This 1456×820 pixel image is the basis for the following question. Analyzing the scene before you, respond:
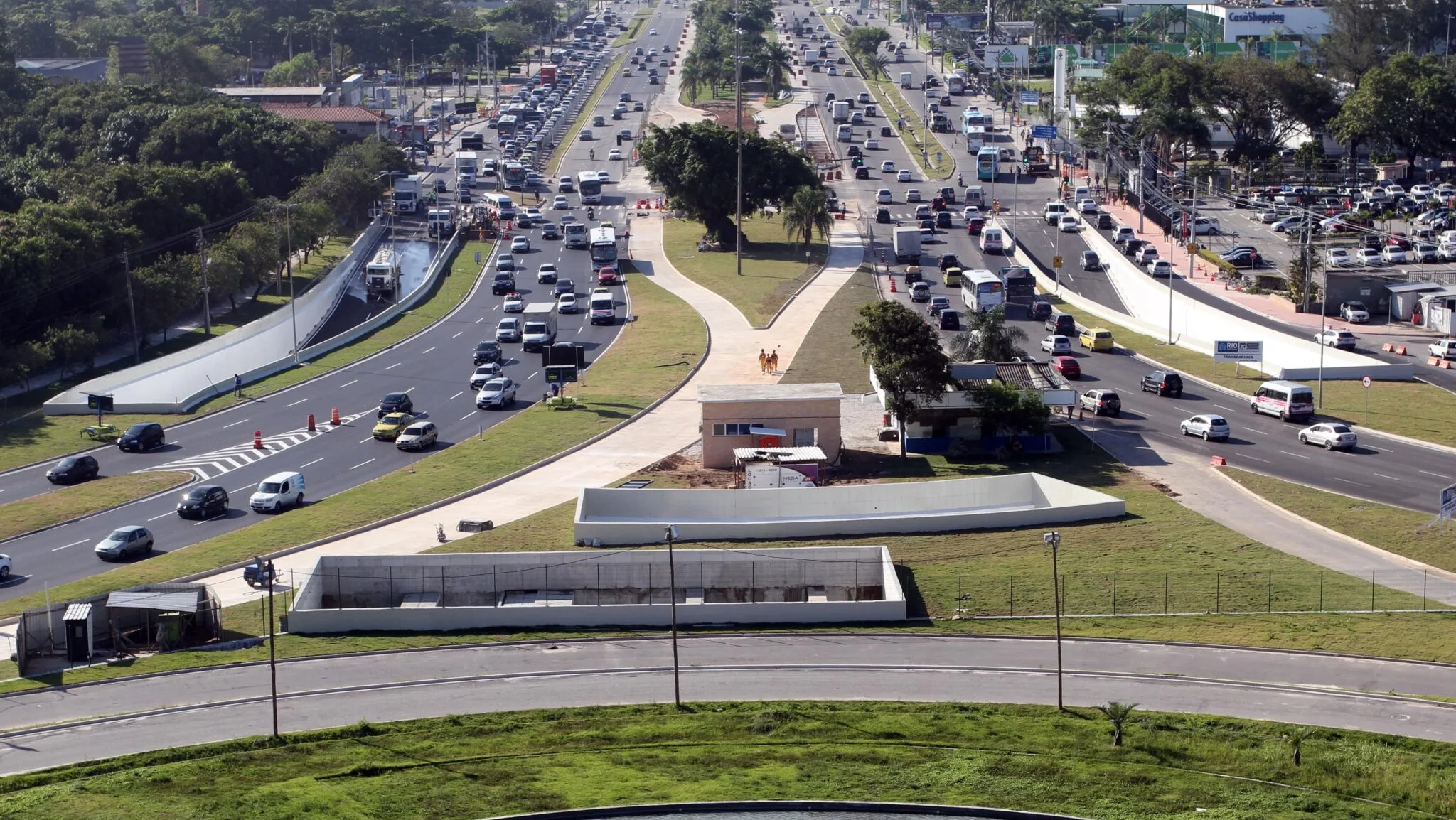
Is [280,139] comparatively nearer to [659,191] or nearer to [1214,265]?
[659,191]

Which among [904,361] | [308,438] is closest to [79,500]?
[308,438]

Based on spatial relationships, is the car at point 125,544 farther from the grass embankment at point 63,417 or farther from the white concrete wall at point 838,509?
the white concrete wall at point 838,509

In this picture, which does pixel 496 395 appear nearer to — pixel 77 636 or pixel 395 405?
pixel 395 405

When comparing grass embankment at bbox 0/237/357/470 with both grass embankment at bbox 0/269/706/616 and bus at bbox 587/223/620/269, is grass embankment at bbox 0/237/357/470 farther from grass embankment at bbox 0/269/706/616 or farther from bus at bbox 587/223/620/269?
bus at bbox 587/223/620/269

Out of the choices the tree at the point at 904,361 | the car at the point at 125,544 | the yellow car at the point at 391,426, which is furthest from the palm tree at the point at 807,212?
the car at the point at 125,544

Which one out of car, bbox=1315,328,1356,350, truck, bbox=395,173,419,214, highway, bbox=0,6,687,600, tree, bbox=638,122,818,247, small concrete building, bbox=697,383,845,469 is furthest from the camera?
truck, bbox=395,173,419,214

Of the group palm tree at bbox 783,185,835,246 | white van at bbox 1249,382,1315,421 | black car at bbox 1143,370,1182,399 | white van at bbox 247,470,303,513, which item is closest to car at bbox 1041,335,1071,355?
black car at bbox 1143,370,1182,399
